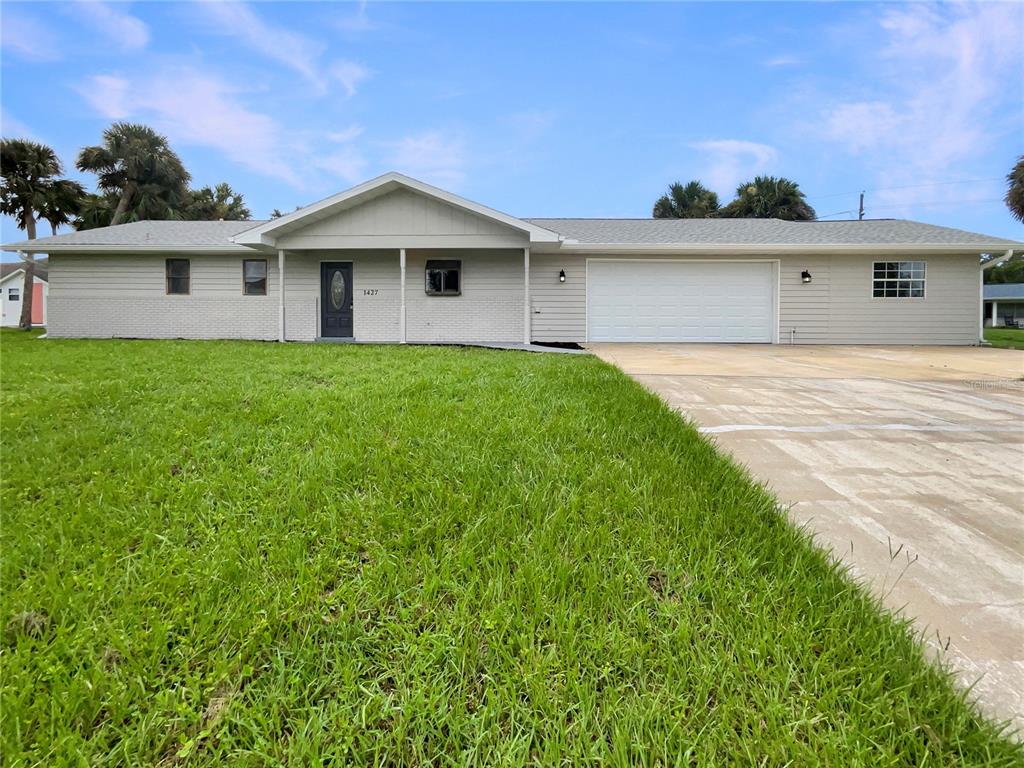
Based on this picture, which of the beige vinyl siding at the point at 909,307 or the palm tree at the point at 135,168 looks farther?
the palm tree at the point at 135,168

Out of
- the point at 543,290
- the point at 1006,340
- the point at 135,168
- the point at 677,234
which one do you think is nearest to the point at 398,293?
the point at 543,290

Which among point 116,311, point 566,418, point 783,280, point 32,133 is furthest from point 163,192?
point 566,418

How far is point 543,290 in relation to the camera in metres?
13.4

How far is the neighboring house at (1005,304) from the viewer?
36.7 metres

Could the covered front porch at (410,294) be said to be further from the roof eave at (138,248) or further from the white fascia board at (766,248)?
the white fascia board at (766,248)

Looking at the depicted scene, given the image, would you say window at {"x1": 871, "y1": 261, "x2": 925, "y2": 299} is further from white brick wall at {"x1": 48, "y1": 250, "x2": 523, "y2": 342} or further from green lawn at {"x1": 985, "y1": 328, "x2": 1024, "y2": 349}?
white brick wall at {"x1": 48, "y1": 250, "x2": 523, "y2": 342}

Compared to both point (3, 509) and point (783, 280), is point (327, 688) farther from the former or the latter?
point (783, 280)

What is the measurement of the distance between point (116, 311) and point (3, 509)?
45.3 ft

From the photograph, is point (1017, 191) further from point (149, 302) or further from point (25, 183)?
point (25, 183)

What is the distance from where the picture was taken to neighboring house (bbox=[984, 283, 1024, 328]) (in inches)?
1446

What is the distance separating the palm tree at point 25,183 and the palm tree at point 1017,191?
118 ft

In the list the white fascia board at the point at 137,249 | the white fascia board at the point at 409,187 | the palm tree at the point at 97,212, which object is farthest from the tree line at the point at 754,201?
the palm tree at the point at 97,212

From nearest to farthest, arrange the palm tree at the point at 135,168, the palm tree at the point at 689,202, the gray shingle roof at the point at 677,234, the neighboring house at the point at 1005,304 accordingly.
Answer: the gray shingle roof at the point at 677,234 < the palm tree at the point at 135,168 < the palm tree at the point at 689,202 < the neighboring house at the point at 1005,304

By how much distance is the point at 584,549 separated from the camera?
2207 mm
